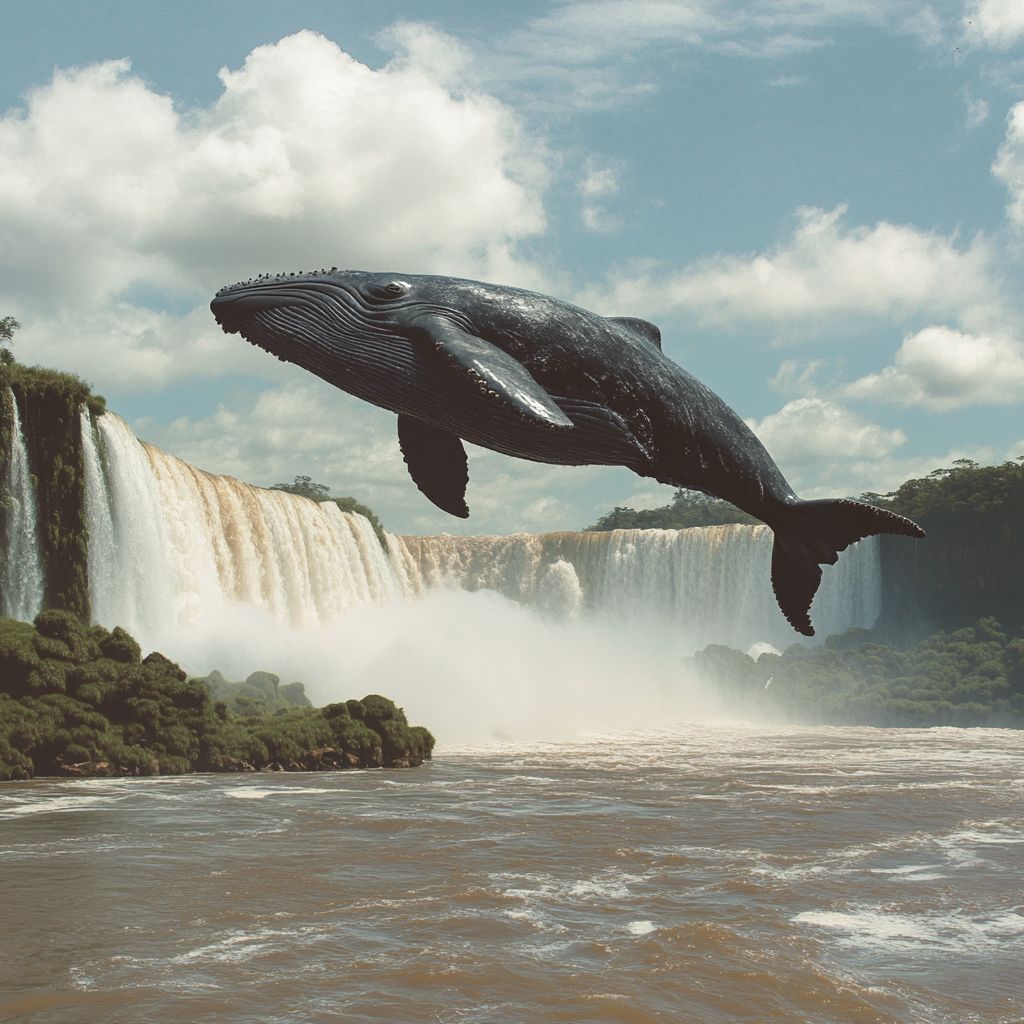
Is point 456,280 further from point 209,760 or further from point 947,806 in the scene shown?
point 209,760

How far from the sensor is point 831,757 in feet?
102

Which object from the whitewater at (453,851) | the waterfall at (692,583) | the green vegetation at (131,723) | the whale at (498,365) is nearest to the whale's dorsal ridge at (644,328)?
the whale at (498,365)

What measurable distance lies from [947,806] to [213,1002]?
48.8 feet

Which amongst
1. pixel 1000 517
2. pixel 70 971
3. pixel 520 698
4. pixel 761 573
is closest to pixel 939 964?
pixel 70 971

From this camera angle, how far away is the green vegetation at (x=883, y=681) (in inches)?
1850

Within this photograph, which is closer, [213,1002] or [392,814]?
[213,1002]

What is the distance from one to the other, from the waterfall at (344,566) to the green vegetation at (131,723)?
6.40m

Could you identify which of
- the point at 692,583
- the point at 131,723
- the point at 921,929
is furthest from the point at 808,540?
the point at 692,583

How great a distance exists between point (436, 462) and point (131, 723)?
72.4 feet

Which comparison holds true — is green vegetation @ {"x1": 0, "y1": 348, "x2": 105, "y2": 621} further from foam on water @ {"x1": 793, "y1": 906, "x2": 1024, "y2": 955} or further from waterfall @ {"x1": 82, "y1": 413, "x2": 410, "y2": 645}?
foam on water @ {"x1": 793, "y1": 906, "x2": 1024, "y2": 955}

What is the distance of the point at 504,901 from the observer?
12969mm

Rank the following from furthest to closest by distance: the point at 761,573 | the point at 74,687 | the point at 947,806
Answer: the point at 761,573, the point at 74,687, the point at 947,806

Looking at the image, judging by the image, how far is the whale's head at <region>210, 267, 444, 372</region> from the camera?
254cm

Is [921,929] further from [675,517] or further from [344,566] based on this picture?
[675,517]
